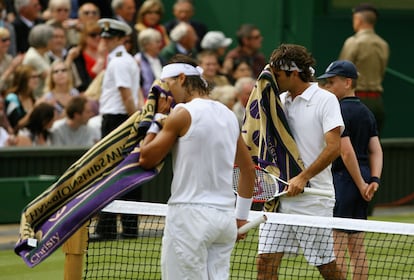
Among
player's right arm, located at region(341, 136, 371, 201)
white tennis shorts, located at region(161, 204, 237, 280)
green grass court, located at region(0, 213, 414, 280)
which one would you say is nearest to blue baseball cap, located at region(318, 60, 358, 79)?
player's right arm, located at region(341, 136, 371, 201)

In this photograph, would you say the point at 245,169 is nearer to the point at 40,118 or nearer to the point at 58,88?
the point at 40,118

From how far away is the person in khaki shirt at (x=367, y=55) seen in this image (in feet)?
49.9

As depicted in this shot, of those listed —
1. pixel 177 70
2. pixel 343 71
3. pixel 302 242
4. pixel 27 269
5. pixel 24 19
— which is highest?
pixel 24 19

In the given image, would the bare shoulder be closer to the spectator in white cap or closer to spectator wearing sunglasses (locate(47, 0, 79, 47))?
spectator wearing sunglasses (locate(47, 0, 79, 47))

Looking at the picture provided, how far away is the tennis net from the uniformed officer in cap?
3.78 feet

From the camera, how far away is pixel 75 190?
710 centimetres

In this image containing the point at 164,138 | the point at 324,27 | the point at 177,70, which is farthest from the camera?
the point at 324,27

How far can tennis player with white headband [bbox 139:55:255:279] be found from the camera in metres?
6.77

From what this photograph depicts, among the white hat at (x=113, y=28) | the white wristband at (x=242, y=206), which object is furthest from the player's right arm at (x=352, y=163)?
the white hat at (x=113, y=28)

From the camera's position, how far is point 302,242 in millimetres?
8547

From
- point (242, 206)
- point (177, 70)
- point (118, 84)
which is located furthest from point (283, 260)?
point (177, 70)

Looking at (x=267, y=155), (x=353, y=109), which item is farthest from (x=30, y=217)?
(x=353, y=109)

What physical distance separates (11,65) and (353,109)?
6495mm

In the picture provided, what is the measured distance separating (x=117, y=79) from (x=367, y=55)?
4083 millimetres
